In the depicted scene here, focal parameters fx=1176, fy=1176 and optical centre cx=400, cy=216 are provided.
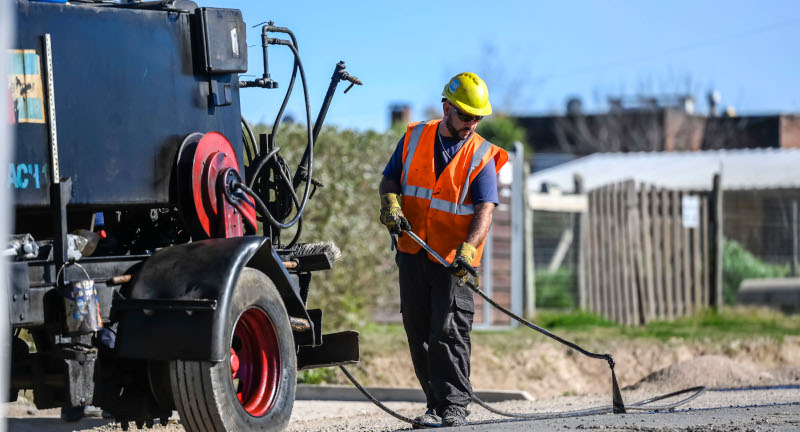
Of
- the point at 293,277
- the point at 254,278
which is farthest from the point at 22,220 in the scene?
the point at 293,277

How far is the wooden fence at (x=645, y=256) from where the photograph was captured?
1611cm

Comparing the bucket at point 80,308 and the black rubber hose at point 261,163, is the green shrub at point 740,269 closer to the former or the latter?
the black rubber hose at point 261,163

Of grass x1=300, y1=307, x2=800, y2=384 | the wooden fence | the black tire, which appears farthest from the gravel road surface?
the wooden fence

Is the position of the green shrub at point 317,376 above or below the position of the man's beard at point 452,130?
below

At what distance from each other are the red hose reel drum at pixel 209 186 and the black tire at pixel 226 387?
0.41 meters

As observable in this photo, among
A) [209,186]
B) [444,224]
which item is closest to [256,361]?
[209,186]

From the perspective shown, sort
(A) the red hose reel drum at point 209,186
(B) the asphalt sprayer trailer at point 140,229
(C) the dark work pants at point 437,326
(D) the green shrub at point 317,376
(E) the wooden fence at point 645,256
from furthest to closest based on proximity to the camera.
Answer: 1. (E) the wooden fence at point 645,256
2. (D) the green shrub at point 317,376
3. (C) the dark work pants at point 437,326
4. (A) the red hose reel drum at point 209,186
5. (B) the asphalt sprayer trailer at point 140,229

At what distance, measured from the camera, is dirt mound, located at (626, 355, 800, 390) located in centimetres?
1052

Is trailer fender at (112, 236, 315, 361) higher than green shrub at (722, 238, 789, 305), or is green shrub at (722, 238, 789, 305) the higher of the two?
trailer fender at (112, 236, 315, 361)

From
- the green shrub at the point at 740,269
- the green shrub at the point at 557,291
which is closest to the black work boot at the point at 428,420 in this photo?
the green shrub at the point at 557,291

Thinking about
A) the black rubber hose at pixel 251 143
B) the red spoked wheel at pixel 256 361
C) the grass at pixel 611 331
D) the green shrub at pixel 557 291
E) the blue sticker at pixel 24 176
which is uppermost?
the black rubber hose at pixel 251 143

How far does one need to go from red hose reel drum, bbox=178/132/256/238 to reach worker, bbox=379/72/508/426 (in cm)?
104

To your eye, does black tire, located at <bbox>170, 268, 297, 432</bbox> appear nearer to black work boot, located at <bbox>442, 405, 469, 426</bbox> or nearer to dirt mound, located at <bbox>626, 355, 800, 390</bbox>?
black work boot, located at <bbox>442, 405, 469, 426</bbox>

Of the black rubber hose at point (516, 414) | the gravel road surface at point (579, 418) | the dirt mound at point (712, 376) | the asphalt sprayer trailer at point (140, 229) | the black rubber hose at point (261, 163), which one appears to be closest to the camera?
the asphalt sprayer trailer at point (140, 229)
